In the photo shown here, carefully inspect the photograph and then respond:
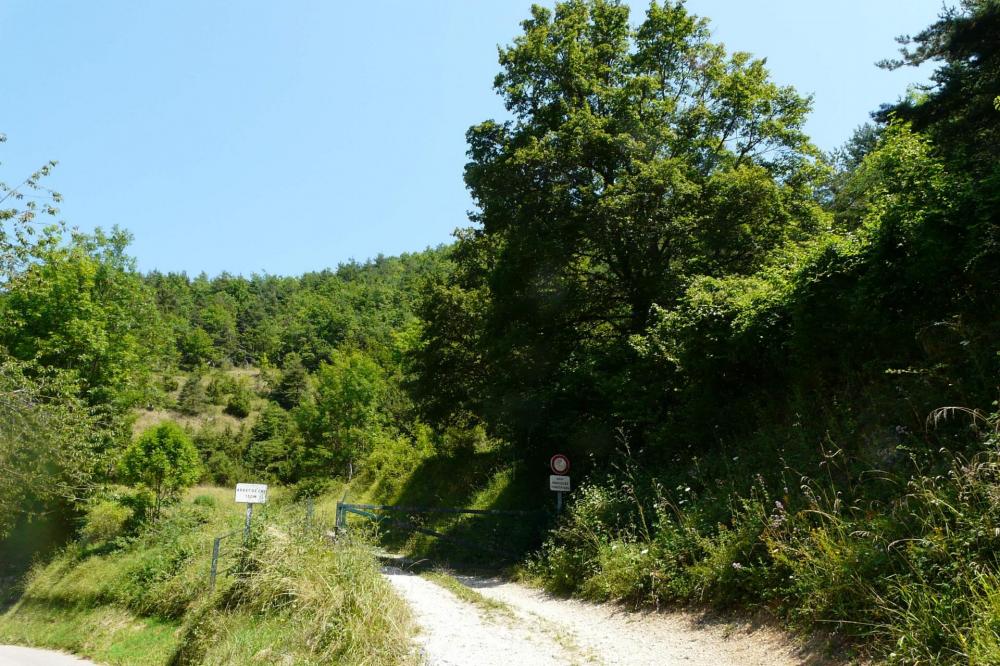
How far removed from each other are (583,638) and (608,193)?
11.0 m

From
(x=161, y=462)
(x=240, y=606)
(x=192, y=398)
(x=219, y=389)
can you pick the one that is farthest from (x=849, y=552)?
(x=219, y=389)

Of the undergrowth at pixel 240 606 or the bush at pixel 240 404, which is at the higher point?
the bush at pixel 240 404

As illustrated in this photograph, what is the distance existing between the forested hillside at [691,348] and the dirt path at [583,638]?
0.41 m

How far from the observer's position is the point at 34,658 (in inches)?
720

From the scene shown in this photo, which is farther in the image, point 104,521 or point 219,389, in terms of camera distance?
point 219,389

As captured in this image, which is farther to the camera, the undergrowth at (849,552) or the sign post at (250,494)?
the sign post at (250,494)

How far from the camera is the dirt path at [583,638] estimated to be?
19.8 feet

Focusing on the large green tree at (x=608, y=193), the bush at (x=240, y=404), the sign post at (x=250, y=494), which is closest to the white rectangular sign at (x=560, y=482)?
the large green tree at (x=608, y=193)

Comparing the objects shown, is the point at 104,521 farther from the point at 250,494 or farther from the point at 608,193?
the point at 608,193

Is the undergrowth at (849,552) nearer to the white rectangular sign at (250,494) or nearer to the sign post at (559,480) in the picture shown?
the sign post at (559,480)

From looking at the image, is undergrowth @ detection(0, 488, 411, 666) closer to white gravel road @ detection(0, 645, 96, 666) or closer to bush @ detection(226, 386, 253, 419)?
white gravel road @ detection(0, 645, 96, 666)

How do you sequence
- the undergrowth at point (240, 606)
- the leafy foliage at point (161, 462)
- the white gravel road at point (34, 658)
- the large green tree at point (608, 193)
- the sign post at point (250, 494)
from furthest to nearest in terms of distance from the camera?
the leafy foliage at point (161, 462) < the white gravel road at point (34, 658) < the large green tree at point (608, 193) < the sign post at point (250, 494) < the undergrowth at point (240, 606)

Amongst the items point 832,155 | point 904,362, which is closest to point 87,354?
point 904,362

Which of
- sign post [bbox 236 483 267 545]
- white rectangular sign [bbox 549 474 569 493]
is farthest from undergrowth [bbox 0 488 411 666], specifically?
white rectangular sign [bbox 549 474 569 493]
